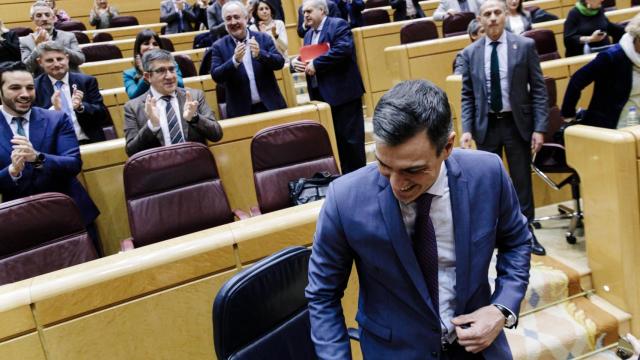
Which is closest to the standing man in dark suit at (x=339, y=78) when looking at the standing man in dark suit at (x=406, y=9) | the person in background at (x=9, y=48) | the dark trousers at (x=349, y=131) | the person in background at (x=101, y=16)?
the dark trousers at (x=349, y=131)

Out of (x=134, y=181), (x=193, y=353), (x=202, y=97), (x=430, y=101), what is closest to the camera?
(x=430, y=101)

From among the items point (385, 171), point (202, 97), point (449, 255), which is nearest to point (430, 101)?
point (385, 171)

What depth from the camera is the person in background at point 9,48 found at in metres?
2.16

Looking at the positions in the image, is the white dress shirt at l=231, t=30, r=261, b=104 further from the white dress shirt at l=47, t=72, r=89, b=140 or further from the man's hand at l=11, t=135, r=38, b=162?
the man's hand at l=11, t=135, r=38, b=162

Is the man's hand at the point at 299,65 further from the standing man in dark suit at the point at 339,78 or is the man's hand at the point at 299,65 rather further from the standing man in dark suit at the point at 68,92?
the standing man in dark suit at the point at 68,92

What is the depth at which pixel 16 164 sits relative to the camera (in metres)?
1.20

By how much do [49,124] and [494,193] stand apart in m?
1.14

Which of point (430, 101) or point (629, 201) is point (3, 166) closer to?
point (430, 101)

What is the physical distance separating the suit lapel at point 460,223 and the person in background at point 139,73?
1356 millimetres

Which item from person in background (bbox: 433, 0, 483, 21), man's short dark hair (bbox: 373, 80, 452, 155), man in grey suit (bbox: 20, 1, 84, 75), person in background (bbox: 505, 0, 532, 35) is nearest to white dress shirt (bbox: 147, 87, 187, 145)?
Answer: man in grey suit (bbox: 20, 1, 84, 75)

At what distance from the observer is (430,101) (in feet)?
1.74

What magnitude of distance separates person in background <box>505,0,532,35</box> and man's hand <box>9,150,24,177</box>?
204cm

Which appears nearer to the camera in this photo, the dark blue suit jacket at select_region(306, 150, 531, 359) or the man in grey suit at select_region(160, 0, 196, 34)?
the dark blue suit jacket at select_region(306, 150, 531, 359)

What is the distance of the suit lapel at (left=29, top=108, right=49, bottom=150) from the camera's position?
4.29 ft
